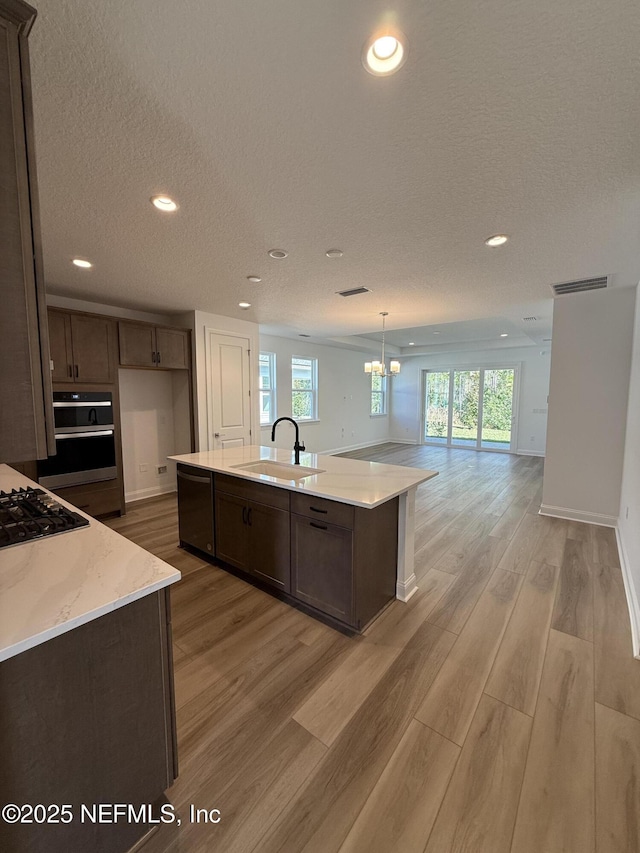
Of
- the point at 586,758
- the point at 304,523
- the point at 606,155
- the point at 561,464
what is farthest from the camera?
the point at 561,464

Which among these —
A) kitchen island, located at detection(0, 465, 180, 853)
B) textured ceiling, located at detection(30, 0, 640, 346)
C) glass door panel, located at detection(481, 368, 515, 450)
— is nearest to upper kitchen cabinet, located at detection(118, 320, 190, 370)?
textured ceiling, located at detection(30, 0, 640, 346)

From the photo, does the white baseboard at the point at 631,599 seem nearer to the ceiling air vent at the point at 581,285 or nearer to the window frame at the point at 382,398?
the ceiling air vent at the point at 581,285

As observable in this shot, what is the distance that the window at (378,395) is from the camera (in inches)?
369

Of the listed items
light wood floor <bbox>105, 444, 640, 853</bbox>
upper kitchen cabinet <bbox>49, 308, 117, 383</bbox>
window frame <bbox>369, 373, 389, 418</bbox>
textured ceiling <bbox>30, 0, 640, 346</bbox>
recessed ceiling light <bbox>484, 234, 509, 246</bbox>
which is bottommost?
light wood floor <bbox>105, 444, 640, 853</bbox>

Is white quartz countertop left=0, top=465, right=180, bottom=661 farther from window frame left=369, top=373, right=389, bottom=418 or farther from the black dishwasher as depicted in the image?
window frame left=369, top=373, right=389, bottom=418

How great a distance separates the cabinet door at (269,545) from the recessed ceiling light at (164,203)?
1.96 meters

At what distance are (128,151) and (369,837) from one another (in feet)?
9.43

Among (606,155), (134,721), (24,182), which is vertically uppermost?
(606,155)

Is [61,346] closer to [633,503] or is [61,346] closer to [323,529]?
[323,529]

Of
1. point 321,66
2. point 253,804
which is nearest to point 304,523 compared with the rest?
point 253,804

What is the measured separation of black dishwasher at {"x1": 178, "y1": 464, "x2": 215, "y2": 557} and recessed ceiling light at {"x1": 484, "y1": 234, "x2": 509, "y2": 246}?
2732 millimetres

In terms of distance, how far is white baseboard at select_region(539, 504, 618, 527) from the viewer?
3.69 metres

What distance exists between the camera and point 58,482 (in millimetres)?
3506

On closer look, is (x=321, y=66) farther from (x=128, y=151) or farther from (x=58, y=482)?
(x=58, y=482)
